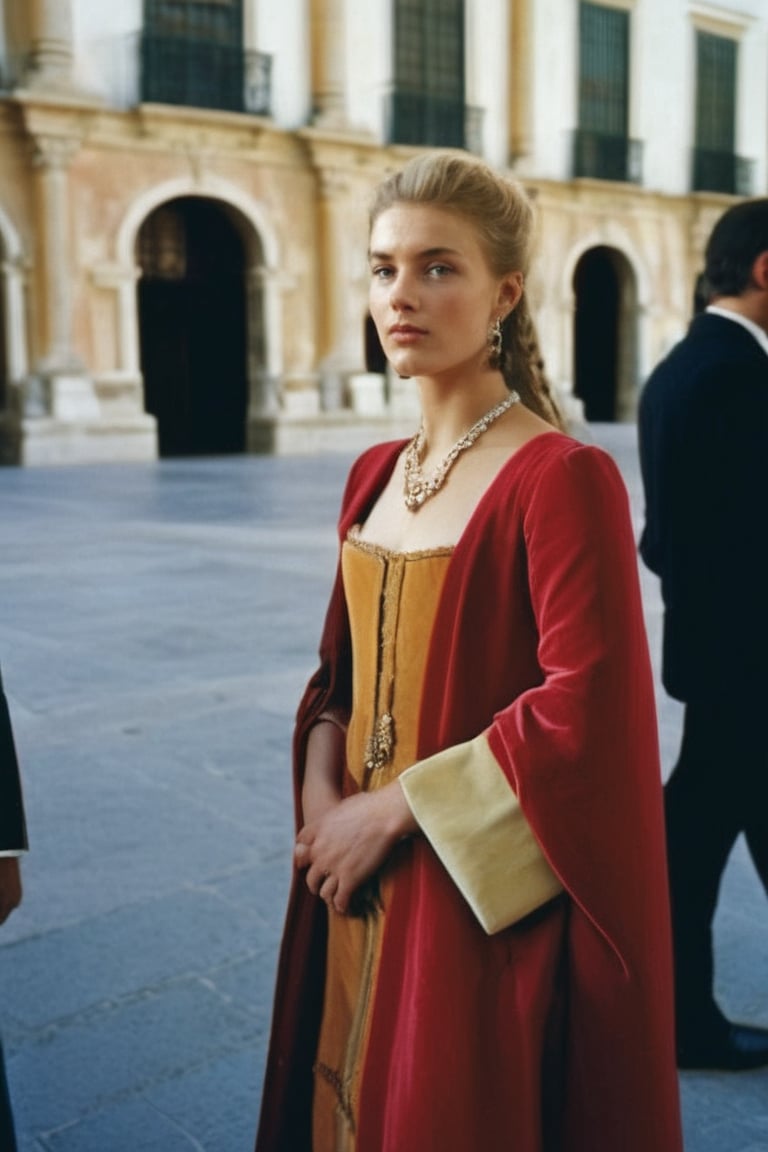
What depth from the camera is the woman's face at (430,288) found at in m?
1.56

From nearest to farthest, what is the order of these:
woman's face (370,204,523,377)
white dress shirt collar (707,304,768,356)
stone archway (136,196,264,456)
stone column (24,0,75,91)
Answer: woman's face (370,204,523,377) < white dress shirt collar (707,304,768,356) < stone column (24,0,75,91) < stone archway (136,196,264,456)

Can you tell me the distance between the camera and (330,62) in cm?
2138

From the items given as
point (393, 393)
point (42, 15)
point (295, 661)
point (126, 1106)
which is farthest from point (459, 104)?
point (126, 1106)

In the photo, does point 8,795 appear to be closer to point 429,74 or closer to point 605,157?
point 429,74

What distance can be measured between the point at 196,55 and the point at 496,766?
20433mm

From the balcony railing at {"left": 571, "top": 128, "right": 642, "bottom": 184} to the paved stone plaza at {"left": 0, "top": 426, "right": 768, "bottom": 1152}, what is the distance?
61.7 ft

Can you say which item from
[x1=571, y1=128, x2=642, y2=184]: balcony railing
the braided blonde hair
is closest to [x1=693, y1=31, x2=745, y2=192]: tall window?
[x1=571, y1=128, x2=642, y2=184]: balcony railing

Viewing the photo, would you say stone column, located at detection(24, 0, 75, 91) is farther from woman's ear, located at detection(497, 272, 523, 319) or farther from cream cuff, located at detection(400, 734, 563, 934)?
cream cuff, located at detection(400, 734, 563, 934)

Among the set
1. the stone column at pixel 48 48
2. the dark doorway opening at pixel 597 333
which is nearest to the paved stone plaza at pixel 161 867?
the stone column at pixel 48 48

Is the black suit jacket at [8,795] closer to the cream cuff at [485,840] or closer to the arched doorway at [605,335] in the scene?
the cream cuff at [485,840]

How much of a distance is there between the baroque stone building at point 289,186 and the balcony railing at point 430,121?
38mm

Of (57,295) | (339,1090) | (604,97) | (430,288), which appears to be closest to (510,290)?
(430,288)

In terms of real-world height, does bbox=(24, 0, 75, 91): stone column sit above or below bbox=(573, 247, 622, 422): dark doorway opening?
above

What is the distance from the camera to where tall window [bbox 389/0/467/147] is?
22.4 meters
